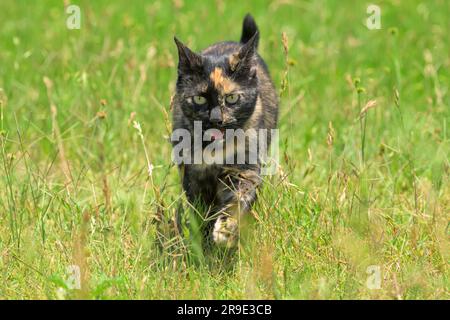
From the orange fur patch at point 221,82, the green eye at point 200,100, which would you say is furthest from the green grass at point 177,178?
the orange fur patch at point 221,82

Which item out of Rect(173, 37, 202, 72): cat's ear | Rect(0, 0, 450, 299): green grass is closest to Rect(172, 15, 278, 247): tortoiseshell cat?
Rect(173, 37, 202, 72): cat's ear

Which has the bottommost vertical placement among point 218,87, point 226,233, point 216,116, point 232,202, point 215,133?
point 226,233

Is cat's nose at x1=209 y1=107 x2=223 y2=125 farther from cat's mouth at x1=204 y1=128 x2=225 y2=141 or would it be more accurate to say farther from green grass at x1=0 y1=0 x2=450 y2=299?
green grass at x1=0 y1=0 x2=450 y2=299

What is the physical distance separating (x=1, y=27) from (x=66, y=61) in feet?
6.11

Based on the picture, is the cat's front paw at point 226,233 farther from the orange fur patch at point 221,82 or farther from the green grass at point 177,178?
the orange fur patch at point 221,82

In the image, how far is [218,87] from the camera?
5.09 metres

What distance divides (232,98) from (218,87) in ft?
0.36

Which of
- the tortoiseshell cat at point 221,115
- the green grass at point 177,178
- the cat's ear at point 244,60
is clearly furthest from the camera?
the cat's ear at point 244,60

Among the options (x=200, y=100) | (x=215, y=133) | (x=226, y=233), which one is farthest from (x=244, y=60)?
(x=226, y=233)

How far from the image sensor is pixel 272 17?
9727 mm

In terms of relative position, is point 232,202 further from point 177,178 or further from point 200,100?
point 177,178

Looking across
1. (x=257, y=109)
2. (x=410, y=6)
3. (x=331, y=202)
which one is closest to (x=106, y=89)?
(x=257, y=109)

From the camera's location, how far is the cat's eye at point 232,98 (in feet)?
16.8
